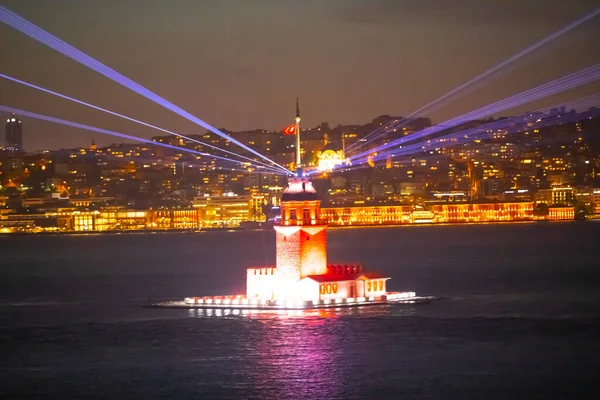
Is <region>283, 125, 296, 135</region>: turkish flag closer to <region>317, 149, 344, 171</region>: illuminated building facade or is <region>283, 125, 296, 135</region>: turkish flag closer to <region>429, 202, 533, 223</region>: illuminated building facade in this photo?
<region>317, 149, 344, 171</region>: illuminated building facade

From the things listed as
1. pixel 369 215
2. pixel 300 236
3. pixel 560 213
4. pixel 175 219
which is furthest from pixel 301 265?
pixel 560 213

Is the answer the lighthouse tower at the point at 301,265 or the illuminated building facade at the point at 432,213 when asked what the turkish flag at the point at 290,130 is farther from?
the illuminated building facade at the point at 432,213

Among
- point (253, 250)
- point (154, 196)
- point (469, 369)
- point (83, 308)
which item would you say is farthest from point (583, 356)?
point (154, 196)

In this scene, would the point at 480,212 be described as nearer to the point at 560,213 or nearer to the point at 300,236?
the point at 560,213

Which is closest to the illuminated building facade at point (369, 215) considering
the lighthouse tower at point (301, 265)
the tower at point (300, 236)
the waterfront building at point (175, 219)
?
the waterfront building at point (175, 219)

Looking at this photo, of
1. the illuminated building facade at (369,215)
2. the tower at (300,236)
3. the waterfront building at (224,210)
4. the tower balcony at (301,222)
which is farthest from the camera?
the waterfront building at (224,210)

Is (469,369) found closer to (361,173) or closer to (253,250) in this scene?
(253,250)

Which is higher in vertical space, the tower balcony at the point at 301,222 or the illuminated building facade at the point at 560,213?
the illuminated building facade at the point at 560,213

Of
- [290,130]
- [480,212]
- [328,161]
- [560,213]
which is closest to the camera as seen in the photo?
[290,130]

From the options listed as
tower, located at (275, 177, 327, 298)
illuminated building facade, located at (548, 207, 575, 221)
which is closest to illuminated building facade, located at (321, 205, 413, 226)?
illuminated building facade, located at (548, 207, 575, 221)

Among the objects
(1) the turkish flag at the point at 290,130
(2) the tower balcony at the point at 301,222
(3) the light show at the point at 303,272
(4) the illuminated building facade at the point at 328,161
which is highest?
(1) the turkish flag at the point at 290,130

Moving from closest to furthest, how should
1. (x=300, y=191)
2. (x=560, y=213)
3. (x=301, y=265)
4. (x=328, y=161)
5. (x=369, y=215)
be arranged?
(x=301, y=265), (x=300, y=191), (x=328, y=161), (x=369, y=215), (x=560, y=213)

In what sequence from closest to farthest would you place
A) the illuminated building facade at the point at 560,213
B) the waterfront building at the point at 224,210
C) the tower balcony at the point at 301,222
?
the tower balcony at the point at 301,222 → the illuminated building facade at the point at 560,213 → the waterfront building at the point at 224,210

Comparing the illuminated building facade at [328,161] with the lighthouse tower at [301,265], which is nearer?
the lighthouse tower at [301,265]
